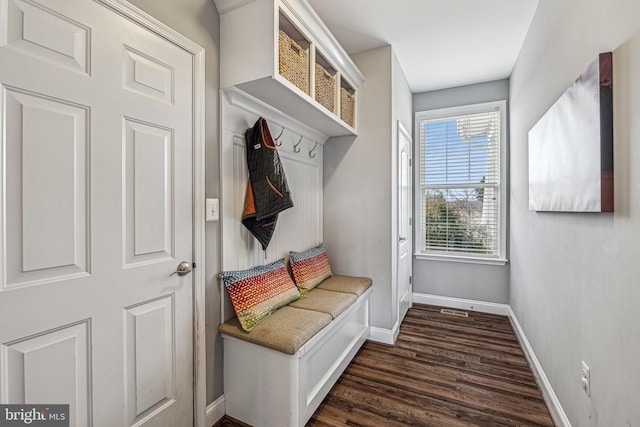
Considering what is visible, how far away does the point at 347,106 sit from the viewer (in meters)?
2.53

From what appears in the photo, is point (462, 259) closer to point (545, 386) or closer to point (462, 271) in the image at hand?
point (462, 271)

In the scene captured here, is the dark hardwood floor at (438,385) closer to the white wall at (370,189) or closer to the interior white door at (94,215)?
the white wall at (370,189)

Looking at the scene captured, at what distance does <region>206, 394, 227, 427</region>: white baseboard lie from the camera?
1595mm

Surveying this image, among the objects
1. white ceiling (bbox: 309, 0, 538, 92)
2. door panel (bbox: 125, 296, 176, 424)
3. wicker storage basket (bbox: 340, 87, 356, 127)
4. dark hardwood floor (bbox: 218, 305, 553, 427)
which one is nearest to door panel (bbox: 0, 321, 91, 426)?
door panel (bbox: 125, 296, 176, 424)

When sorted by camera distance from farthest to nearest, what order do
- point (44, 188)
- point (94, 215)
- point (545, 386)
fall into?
point (545, 386) < point (94, 215) < point (44, 188)

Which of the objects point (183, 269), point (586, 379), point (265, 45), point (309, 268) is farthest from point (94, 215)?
point (586, 379)

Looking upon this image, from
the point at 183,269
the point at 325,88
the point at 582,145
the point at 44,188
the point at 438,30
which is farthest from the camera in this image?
the point at 438,30

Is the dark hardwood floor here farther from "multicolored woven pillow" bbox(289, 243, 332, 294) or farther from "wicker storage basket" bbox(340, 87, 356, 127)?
"wicker storage basket" bbox(340, 87, 356, 127)

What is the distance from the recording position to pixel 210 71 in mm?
1617

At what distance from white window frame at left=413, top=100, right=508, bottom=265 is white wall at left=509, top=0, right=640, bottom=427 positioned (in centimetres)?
103

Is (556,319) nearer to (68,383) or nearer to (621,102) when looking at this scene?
(621,102)

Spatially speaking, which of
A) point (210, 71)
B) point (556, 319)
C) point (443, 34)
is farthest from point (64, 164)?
point (443, 34)

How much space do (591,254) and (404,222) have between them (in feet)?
6.28

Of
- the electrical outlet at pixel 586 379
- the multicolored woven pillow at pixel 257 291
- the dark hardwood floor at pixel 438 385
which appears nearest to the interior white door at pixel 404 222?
the dark hardwood floor at pixel 438 385
